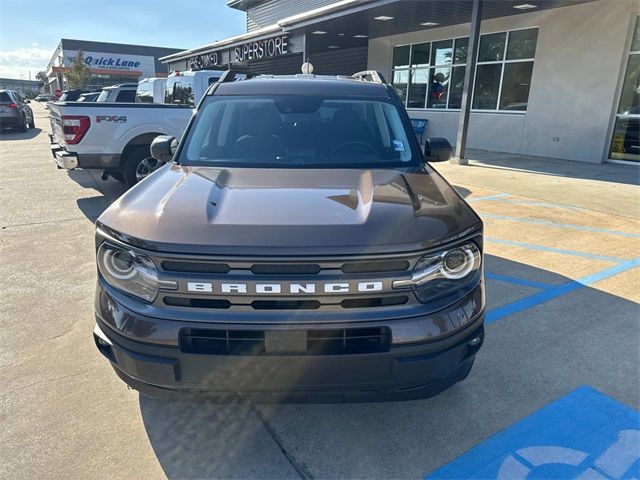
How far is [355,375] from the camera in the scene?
1.89 m

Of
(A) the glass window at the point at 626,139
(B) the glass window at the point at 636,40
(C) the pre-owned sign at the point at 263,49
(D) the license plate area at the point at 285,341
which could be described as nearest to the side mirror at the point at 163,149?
(D) the license plate area at the point at 285,341

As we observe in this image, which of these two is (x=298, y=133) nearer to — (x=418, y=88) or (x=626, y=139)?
(x=626, y=139)

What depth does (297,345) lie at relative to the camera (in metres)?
1.86

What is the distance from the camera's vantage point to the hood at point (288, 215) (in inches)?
74.0

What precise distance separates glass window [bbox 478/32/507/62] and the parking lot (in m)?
10.6

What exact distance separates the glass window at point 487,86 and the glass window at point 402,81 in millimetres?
3478

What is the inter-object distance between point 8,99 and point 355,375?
23287 mm

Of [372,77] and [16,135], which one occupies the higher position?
[372,77]

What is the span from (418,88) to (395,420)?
1592 centimetres

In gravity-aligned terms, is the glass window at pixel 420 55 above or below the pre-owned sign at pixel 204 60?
below

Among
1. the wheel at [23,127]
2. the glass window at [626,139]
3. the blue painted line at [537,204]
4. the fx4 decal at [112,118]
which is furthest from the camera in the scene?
the wheel at [23,127]

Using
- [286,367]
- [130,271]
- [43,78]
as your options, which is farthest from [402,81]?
[43,78]

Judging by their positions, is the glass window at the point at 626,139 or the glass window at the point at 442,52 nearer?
the glass window at the point at 626,139

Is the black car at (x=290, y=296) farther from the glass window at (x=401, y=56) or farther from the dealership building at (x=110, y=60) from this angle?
the dealership building at (x=110, y=60)
